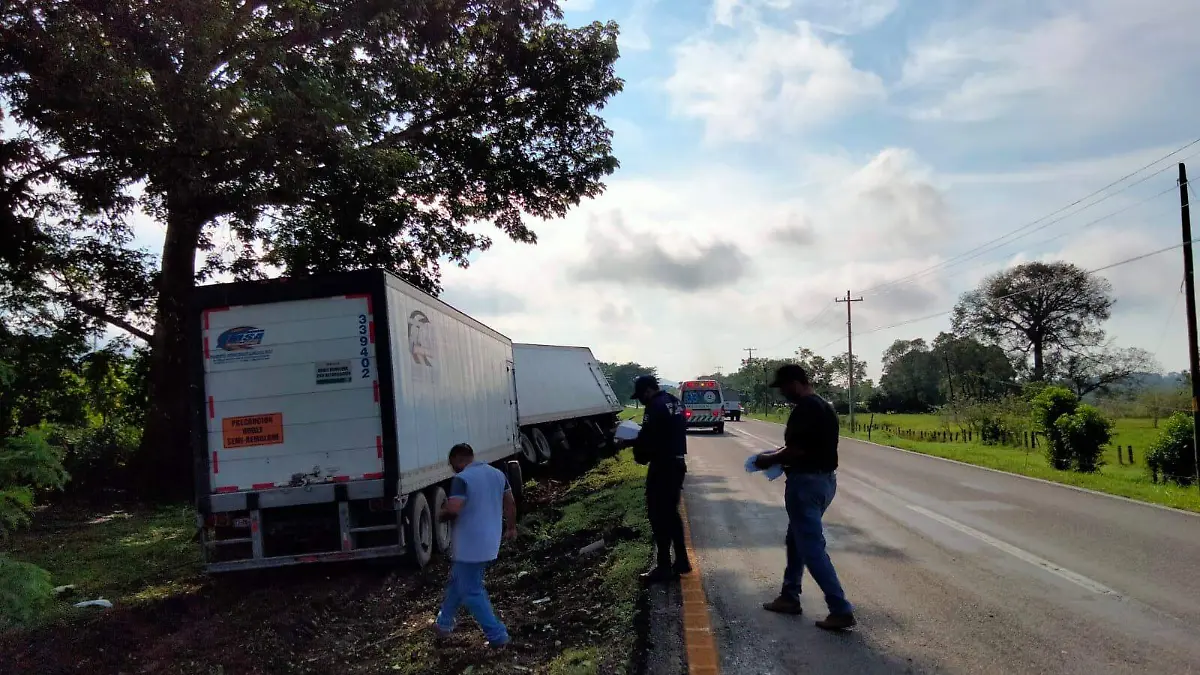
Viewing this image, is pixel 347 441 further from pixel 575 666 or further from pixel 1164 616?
pixel 1164 616

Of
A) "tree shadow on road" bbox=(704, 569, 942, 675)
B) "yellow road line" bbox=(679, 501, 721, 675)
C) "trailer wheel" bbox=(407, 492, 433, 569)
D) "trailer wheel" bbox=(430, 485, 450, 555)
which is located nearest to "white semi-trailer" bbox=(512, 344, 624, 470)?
"trailer wheel" bbox=(430, 485, 450, 555)

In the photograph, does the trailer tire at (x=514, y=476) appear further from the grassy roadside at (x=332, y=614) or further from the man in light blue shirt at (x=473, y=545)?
the man in light blue shirt at (x=473, y=545)

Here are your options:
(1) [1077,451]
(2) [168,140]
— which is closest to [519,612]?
(2) [168,140]

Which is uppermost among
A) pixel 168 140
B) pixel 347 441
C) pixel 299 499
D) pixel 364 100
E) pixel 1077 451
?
pixel 364 100

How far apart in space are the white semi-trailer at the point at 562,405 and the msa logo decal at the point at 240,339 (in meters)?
9.01

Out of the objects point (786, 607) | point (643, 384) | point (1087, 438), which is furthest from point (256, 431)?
point (1087, 438)

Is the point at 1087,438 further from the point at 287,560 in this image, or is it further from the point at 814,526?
the point at 287,560

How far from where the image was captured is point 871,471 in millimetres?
18422

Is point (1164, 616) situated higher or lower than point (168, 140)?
lower

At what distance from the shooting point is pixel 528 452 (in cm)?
1828

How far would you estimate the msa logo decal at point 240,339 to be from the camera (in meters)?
8.40

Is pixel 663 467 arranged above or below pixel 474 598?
above

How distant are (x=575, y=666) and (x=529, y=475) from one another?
15.1 m

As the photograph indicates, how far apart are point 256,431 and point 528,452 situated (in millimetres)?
10286
